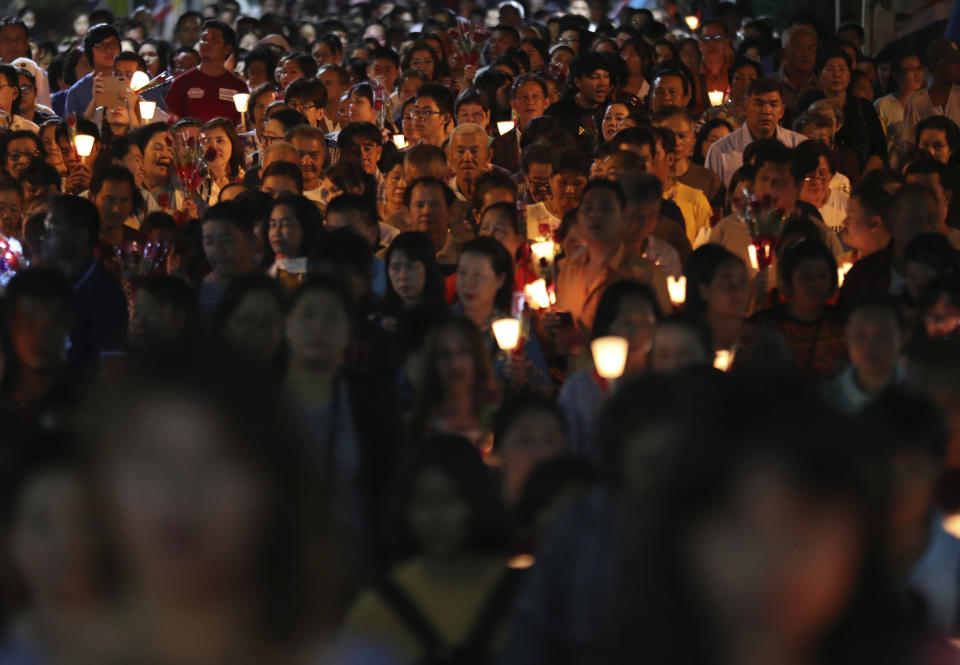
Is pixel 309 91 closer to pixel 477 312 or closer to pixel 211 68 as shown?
pixel 211 68

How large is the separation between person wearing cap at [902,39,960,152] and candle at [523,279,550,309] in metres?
5.84

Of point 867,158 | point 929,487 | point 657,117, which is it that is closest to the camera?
point 929,487

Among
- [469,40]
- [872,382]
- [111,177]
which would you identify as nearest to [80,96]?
[469,40]

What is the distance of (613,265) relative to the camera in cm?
670

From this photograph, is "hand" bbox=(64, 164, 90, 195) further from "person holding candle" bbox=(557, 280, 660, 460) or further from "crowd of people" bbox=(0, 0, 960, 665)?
"person holding candle" bbox=(557, 280, 660, 460)

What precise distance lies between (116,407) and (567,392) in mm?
4054

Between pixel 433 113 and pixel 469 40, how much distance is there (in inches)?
176

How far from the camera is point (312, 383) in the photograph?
459 centimetres

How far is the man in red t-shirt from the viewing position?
1266cm

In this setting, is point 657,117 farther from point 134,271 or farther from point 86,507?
point 86,507

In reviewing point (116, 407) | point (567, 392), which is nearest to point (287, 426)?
point (116, 407)

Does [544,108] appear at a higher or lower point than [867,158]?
higher

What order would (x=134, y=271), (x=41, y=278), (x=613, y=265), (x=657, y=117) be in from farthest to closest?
(x=657, y=117) → (x=134, y=271) → (x=613, y=265) → (x=41, y=278)

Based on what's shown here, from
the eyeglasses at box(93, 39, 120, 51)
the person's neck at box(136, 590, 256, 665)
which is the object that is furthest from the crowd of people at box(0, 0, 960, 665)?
the eyeglasses at box(93, 39, 120, 51)
